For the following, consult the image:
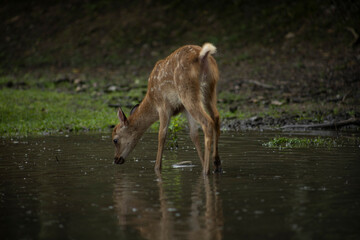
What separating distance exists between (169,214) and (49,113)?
37.9 ft

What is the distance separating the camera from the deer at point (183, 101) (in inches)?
351

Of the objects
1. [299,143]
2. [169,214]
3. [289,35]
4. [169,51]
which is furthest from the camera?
[169,51]

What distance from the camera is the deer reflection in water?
545cm

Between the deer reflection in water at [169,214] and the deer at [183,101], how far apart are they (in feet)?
4.51

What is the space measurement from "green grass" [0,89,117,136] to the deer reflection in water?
7.90m

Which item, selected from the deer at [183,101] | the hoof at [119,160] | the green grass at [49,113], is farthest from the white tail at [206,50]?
the green grass at [49,113]

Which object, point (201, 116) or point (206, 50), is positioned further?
point (206, 50)

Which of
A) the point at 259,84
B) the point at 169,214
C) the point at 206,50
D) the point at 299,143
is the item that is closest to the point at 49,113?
the point at 259,84

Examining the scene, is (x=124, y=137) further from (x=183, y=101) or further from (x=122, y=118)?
(x=183, y=101)

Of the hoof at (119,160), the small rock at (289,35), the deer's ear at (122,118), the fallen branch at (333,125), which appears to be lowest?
the hoof at (119,160)

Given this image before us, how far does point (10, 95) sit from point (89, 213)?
46.1 feet

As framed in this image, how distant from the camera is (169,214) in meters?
6.14

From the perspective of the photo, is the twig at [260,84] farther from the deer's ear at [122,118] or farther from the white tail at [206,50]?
the white tail at [206,50]

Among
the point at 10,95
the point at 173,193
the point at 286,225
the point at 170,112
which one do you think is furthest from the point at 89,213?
the point at 10,95
